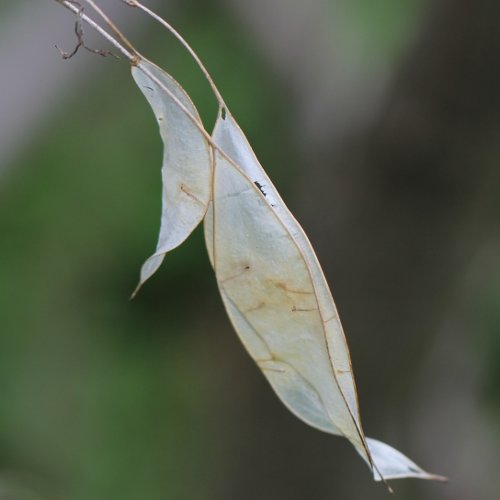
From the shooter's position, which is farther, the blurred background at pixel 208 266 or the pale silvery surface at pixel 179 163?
the blurred background at pixel 208 266

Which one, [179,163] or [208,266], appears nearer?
[179,163]

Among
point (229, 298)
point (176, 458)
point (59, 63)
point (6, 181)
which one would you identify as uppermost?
point (229, 298)

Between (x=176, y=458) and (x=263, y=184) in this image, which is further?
(x=176, y=458)

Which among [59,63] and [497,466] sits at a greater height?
[59,63]

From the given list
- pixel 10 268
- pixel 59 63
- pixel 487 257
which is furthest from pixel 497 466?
pixel 59 63

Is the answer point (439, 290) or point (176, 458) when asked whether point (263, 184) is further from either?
point (176, 458)

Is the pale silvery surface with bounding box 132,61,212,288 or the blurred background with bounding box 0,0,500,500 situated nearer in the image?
the pale silvery surface with bounding box 132,61,212,288

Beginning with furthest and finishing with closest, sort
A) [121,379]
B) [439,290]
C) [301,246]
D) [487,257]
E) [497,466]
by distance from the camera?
[121,379] < [497,466] < [487,257] < [439,290] < [301,246]

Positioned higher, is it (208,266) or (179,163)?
(179,163)
